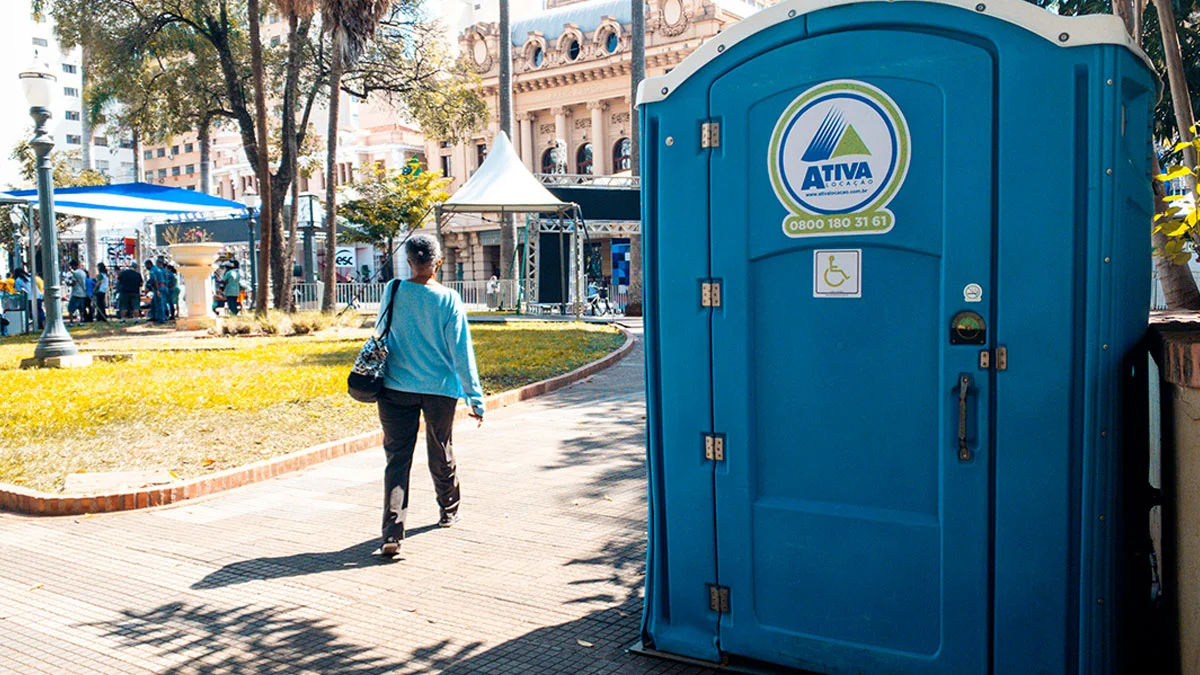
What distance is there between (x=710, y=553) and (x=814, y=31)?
1960 mm

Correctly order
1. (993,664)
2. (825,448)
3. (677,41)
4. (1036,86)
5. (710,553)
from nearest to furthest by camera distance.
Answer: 1. (1036,86)
2. (993,664)
3. (825,448)
4. (710,553)
5. (677,41)

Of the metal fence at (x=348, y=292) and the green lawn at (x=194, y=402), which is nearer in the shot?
the green lawn at (x=194, y=402)

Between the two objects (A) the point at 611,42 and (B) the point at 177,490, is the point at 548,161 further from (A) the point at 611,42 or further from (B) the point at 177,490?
(B) the point at 177,490

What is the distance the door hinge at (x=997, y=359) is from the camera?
131 inches

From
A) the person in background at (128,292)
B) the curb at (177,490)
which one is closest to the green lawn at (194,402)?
the curb at (177,490)

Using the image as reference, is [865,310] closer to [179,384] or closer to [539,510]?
[539,510]

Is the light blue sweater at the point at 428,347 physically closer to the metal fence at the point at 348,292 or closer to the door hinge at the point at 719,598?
the door hinge at the point at 719,598

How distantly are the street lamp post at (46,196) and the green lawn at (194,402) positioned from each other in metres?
0.57

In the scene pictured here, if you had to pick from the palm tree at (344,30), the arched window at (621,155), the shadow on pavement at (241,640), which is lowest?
the shadow on pavement at (241,640)

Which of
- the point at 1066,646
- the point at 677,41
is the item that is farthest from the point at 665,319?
the point at 677,41

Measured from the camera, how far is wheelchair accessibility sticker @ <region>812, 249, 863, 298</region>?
3600 mm

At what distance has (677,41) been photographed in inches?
1919

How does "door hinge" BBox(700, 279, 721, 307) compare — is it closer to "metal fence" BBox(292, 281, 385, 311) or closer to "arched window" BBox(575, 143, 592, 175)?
"metal fence" BBox(292, 281, 385, 311)

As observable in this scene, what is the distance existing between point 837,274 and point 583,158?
52.3 m
